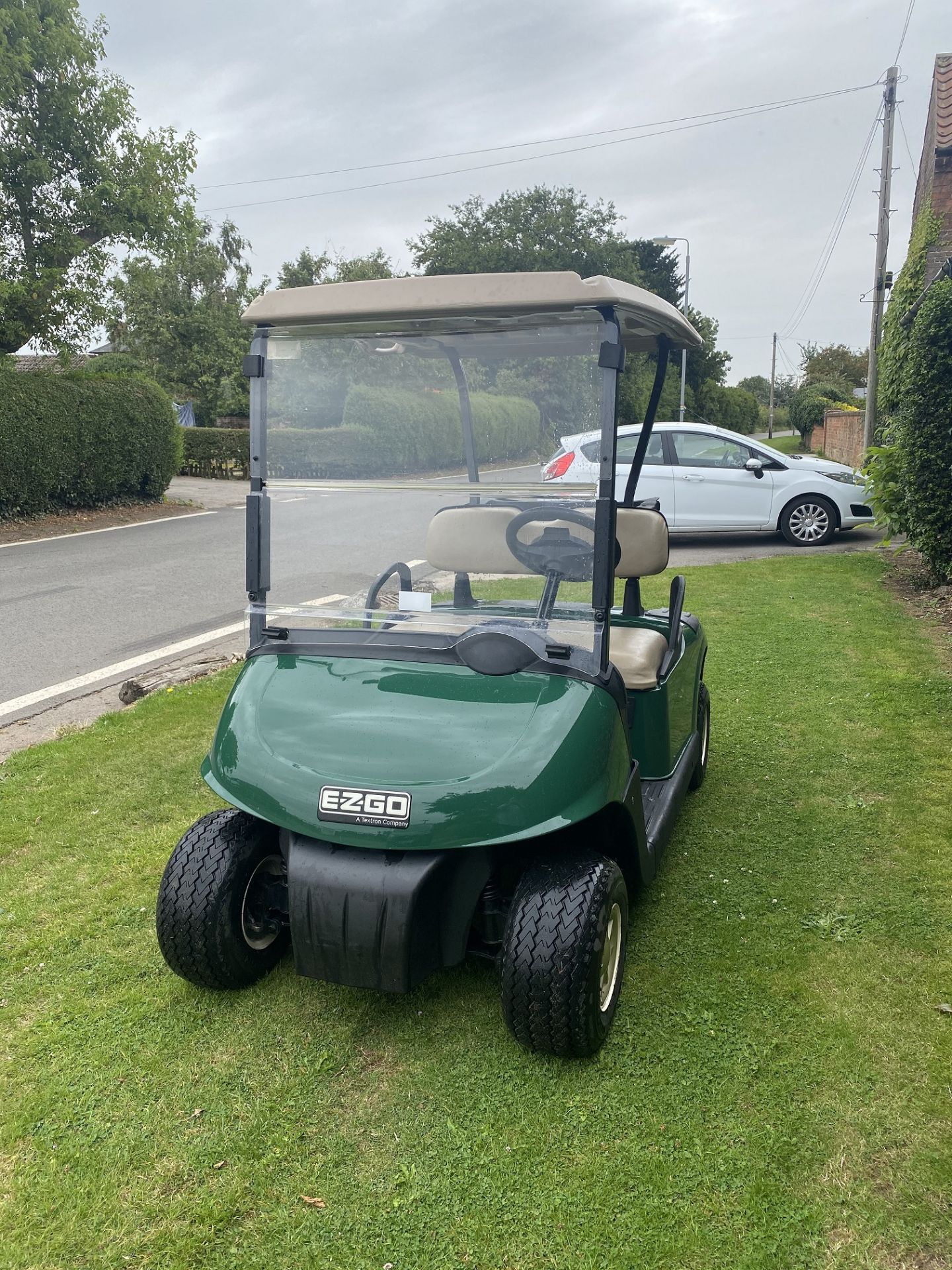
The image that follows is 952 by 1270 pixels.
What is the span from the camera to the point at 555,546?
2.74 metres

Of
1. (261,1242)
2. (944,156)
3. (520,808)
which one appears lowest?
(261,1242)

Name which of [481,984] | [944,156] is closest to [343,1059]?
[481,984]

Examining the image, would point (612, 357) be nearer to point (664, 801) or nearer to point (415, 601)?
point (415, 601)

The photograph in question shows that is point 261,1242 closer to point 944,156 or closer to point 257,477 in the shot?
point 257,477

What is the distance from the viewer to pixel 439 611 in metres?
2.85

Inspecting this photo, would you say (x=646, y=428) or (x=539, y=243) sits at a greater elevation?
(x=539, y=243)

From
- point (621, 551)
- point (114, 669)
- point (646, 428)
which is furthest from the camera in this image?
point (114, 669)

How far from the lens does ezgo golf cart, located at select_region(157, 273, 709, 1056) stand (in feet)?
7.38

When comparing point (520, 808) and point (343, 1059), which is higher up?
point (520, 808)

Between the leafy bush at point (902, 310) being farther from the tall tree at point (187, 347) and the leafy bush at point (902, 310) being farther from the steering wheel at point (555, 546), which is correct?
the tall tree at point (187, 347)

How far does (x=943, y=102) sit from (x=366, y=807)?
50.0ft

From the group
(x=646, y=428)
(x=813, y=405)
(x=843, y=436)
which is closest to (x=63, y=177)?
(x=646, y=428)

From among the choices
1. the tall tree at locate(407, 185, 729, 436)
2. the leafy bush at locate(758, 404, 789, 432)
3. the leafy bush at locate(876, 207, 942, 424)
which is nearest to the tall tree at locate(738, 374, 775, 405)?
the leafy bush at locate(758, 404, 789, 432)

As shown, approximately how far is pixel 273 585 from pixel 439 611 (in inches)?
20.1
